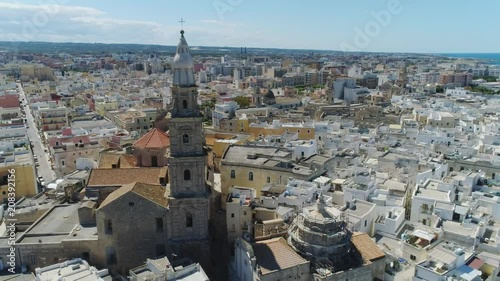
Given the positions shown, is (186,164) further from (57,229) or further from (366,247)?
(366,247)

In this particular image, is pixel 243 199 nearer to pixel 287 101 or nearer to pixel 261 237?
pixel 261 237

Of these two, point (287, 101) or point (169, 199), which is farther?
point (287, 101)

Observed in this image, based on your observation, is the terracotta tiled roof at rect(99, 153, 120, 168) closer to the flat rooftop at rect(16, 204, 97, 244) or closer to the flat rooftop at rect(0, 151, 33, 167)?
the flat rooftop at rect(16, 204, 97, 244)

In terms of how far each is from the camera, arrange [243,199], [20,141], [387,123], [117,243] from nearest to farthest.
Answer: [117,243] < [243,199] < [20,141] < [387,123]

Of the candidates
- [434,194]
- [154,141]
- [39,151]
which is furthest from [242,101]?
[434,194]

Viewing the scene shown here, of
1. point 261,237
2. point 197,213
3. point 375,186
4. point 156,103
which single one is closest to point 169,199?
point 197,213

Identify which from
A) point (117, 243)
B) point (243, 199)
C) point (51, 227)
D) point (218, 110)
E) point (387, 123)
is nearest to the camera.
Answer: point (117, 243)

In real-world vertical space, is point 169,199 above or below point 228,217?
above
